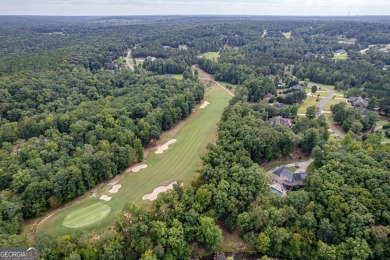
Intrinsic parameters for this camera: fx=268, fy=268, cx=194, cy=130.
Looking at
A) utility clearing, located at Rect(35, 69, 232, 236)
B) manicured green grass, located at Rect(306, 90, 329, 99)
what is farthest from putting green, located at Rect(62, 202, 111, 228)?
manicured green grass, located at Rect(306, 90, 329, 99)

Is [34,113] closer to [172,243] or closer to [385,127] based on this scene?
[172,243]

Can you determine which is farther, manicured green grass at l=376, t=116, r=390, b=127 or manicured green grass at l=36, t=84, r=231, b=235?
manicured green grass at l=376, t=116, r=390, b=127

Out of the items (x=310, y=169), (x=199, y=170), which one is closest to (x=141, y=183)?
(x=199, y=170)

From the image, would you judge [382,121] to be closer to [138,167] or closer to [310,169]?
[310,169]

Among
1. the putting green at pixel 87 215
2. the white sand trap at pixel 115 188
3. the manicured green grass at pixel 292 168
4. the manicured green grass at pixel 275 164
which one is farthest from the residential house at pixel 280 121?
the putting green at pixel 87 215

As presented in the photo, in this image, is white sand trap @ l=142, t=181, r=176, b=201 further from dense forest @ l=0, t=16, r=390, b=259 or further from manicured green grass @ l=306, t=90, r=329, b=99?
manicured green grass @ l=306, t=90, r=329, b=99
